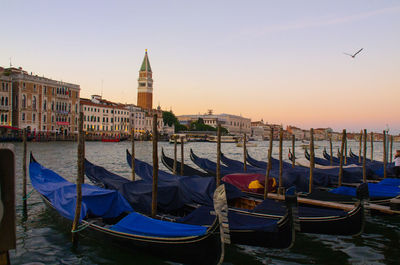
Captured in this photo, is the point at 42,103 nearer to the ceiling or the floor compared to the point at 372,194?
nearer to the ceiling

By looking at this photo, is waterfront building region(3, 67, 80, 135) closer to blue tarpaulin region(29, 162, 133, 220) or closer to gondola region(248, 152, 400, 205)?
blue tarpaulin region(29, 162, 133, 220)

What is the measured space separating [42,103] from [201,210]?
36099 millimetres

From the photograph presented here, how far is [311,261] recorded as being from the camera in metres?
4.73

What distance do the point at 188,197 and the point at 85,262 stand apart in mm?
2281

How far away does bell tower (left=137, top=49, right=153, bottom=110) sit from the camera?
232ft

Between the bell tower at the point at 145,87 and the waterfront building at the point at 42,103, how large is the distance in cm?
2943

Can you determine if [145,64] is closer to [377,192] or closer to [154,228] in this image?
[377,192]

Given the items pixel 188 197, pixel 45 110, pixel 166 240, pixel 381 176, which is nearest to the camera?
pixel 166 240

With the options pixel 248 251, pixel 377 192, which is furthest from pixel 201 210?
pixel 377 192

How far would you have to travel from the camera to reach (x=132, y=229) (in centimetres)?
450

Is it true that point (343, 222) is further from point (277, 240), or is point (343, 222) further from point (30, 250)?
point (30, 250)

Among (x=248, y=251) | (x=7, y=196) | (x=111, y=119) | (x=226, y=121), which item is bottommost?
(x=248, y=251)

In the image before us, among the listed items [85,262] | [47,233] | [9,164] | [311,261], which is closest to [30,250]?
[47,233]

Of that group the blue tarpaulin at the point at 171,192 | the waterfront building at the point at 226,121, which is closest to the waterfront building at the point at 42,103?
the blue tarpaulin at the point at 171,192
